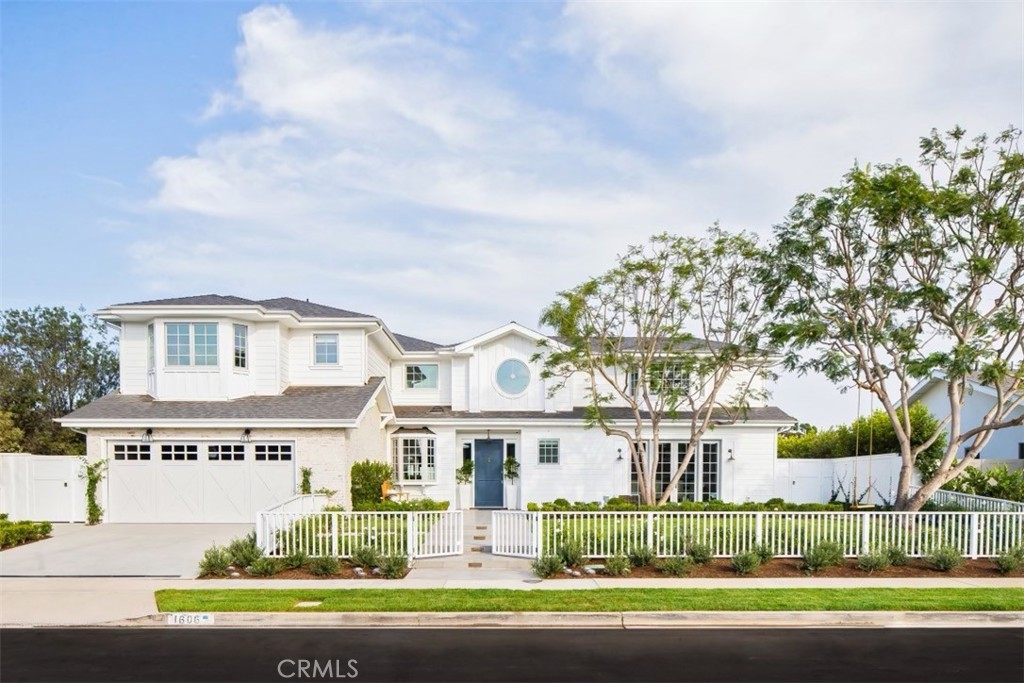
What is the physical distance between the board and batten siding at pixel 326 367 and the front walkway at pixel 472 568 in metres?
8.49

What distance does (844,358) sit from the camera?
1603 cm

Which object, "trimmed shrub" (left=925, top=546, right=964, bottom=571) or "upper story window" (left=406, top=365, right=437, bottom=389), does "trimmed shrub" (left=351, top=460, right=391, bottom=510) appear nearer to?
"upper story window" (left=406, top=365, right=437, bottom=389)

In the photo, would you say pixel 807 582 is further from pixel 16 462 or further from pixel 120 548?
pixel 16 462

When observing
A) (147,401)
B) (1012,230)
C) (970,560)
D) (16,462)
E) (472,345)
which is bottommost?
(970,560)

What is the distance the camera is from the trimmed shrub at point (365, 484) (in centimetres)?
1903

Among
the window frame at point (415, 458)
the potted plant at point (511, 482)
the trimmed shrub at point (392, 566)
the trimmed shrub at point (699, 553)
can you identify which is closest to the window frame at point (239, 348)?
the window frame at point (415, 458)

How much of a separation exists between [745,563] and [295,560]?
836cm

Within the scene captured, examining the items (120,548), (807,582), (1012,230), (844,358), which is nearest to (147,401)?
(120,548)

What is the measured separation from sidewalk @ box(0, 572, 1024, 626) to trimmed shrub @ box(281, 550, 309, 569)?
2.39ft

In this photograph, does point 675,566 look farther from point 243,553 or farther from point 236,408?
point 236,408

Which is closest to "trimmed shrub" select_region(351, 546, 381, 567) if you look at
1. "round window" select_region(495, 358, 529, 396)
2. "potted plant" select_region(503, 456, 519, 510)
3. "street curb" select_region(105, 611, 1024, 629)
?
"street curb" select_region(105, 611, 1024, 629)

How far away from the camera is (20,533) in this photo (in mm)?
15391

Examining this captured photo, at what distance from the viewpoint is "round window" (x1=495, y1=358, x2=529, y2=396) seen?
76.1 ft

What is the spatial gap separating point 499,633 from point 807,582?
5.96 meters
